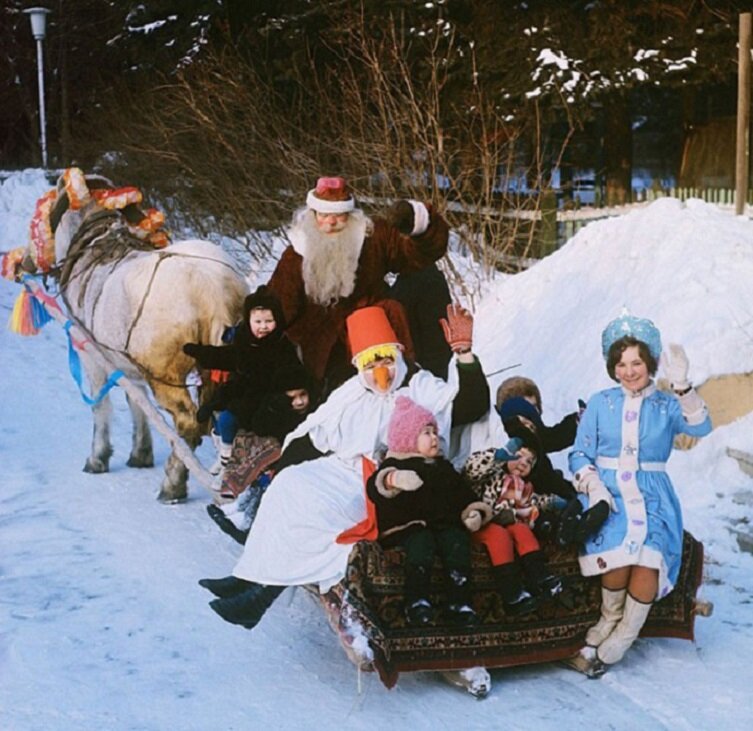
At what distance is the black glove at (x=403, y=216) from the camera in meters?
6.49

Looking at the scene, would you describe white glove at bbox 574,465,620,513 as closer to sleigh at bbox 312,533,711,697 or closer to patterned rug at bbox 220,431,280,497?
sleigh at bbox 312,533,711,697

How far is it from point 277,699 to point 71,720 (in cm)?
77

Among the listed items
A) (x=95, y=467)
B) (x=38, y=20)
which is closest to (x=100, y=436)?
(x=95, y=467)

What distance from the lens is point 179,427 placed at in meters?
8.20

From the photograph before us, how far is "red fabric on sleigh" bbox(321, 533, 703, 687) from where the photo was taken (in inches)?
187

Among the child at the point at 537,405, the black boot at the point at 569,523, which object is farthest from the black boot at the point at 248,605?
the child at the point at 537,405

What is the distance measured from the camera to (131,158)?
19203mm

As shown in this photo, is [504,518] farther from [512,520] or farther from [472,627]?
[472,627]

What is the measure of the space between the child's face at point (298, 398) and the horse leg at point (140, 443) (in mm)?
2794

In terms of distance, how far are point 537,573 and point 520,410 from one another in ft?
2.44

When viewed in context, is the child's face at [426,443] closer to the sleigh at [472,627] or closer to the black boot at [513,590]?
the sleigh at [472,627]

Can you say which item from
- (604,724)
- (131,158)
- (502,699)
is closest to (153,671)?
(502,699)

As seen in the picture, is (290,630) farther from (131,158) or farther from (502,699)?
(131,158)

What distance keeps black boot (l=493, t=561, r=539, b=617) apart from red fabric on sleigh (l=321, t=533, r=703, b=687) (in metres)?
0.05
